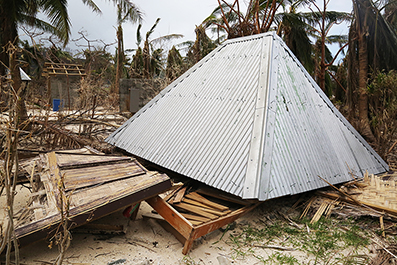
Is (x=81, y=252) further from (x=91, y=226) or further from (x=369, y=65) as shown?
(x=369, y=65)

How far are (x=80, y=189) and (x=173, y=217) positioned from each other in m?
1.41

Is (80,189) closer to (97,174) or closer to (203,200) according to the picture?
(97,174)

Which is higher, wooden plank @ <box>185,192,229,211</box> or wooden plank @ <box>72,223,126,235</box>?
wooden plank @ <box>185,192,229,211</box>

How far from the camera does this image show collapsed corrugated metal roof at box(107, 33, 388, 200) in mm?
4906

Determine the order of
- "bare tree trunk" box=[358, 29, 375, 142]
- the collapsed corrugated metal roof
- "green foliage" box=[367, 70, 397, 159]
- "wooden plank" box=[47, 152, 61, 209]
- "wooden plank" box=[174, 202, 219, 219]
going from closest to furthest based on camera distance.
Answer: "wooden plank" box=[47, 152, 61, 209], "wooden plank" box=[174, 202, 219, 219], the collapsed corrugated metal roof, "green foliage" box=[367, 70, 397, 159], "bare tree trunk" box=[358, 29, 375, 142]

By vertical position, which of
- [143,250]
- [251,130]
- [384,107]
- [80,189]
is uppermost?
[384,107]

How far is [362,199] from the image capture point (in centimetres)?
525

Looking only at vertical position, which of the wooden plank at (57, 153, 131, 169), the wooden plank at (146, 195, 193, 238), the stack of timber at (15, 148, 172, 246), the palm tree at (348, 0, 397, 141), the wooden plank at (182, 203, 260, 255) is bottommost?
the wooden plank at (182, 203, 260, 255)

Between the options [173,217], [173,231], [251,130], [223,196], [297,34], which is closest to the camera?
[173,217]

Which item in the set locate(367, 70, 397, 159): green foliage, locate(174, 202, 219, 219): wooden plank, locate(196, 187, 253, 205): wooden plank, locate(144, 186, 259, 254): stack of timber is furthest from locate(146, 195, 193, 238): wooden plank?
locate(367, 70, 397, 159): green foliage

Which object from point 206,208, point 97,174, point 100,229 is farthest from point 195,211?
point 97,174

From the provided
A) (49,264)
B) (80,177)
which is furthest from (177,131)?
(49,264)

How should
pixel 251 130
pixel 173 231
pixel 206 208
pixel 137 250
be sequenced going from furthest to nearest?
1. pixel 251 130
2. pixel 206 208
3. pixel 173 231
4. pixel 137 250

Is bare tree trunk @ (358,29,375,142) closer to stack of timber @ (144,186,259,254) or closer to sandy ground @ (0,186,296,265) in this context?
stack of timber @ (144,186,259,254)
